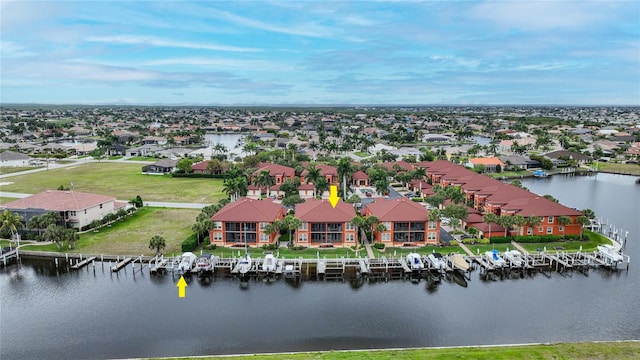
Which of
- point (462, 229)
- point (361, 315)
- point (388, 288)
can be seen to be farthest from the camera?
point (462, 229)

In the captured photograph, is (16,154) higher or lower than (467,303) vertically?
higher

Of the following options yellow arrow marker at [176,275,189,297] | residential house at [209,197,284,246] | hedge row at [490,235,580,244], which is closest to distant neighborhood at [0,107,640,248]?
residential house at [209,197,284,246]

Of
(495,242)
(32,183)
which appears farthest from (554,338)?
(32,183)

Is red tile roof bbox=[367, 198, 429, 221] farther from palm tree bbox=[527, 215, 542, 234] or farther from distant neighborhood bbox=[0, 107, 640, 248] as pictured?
palm tree bbox=[527, 215, 542, 234]

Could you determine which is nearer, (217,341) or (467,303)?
(217,341)

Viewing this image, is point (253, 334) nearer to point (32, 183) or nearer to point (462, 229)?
point (462, 229)

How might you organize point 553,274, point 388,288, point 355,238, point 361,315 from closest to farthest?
point 361,315, point 388,288, point 553,274, point 355,238

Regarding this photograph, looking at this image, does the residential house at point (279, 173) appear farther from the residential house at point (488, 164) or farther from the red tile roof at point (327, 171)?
the residential house at point (488, 164)
